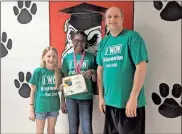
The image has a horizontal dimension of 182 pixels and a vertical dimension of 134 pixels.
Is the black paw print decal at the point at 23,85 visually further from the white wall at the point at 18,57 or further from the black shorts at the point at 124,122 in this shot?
the black shorts at the point at 124,122

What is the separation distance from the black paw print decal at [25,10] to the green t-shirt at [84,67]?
18.8 inches

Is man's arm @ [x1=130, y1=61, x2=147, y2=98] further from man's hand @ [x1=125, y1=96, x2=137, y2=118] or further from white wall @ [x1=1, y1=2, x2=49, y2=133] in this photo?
white wall @ [x1=1, y1=2, x2=49, y2=133]

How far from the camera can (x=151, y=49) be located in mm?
1963

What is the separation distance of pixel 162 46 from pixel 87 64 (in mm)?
621

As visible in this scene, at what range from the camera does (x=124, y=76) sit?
1.60 meters

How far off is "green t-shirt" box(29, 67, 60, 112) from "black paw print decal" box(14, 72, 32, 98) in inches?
8.6

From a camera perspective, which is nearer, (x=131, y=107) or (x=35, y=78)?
(x=131, y=107)

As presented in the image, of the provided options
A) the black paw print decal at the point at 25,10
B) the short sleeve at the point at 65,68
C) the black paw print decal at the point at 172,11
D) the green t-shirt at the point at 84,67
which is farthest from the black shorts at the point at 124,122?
the black paw print decal at the point at 25,10

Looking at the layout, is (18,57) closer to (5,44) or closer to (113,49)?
(5,44)

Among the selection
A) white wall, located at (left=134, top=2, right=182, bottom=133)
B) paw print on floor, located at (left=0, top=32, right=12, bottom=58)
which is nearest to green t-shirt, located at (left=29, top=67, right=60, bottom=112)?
paw print on floor, located at (left=0, top=32, right=12, bottom=58)

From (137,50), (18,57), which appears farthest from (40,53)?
(137,50)

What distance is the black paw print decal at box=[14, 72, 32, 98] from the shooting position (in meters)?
2.10

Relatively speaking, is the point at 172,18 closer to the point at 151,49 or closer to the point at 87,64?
the point at 151,49

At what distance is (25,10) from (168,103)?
141 centimetres
